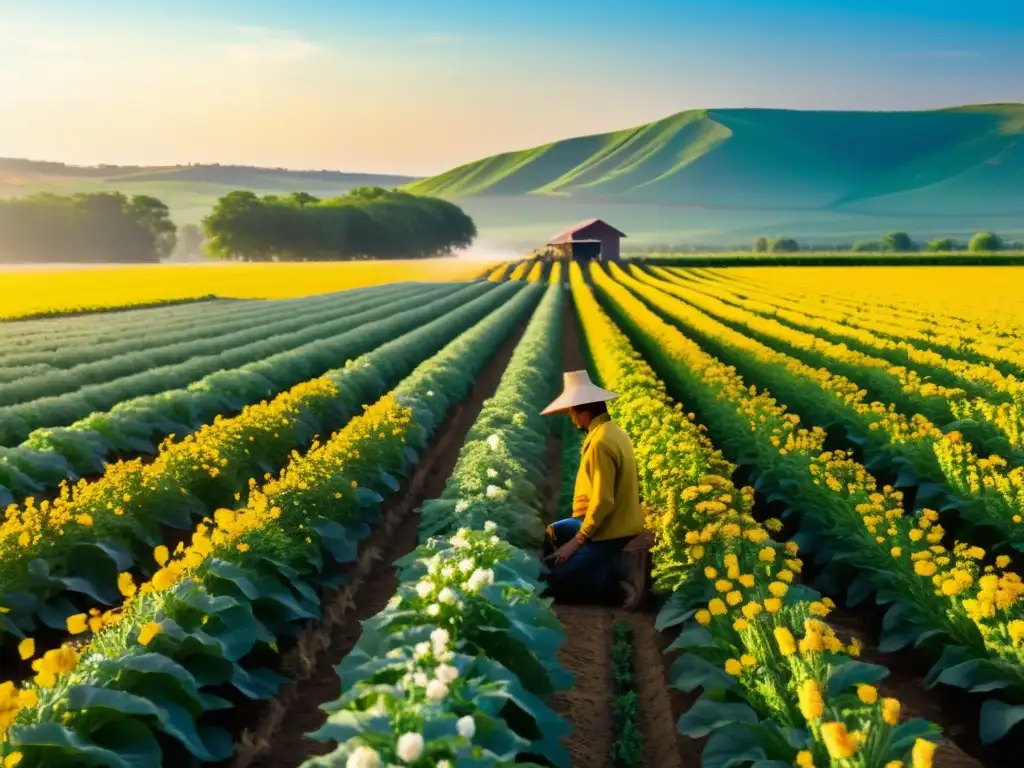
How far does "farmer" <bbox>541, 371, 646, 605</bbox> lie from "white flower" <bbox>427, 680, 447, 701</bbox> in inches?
167

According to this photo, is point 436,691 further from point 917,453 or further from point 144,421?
point 144,421

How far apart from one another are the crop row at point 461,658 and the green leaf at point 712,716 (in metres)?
0.80

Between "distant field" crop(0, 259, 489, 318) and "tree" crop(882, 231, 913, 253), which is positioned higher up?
"tree" crop(882, 231, 913, 253)

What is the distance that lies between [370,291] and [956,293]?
35432 mm

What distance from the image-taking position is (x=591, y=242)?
342 feet

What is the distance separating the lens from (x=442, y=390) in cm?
1867

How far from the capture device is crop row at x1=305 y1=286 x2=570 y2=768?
4145 millimetres

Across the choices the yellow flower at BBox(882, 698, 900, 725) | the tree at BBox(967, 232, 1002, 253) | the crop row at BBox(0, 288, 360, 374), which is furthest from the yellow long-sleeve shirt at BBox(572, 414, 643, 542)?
the tree at BBox(967, 232, 1002, 253)

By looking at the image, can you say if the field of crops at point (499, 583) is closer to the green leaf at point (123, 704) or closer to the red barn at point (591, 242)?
the green leaf at point (123, 704)

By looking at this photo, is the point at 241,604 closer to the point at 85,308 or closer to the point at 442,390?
the point at 442,390

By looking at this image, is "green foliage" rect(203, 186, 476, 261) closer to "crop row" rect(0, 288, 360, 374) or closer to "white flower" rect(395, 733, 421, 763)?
"crop row" rect(0, 288, 360, 374)

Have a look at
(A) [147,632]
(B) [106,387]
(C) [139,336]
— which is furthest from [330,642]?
(C) [139,336]

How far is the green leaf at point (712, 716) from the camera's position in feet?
17.8

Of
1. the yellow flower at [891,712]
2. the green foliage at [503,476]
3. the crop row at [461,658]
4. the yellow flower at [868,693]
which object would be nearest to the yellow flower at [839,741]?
the yellow flower at [891,712]
